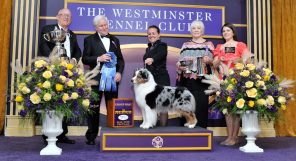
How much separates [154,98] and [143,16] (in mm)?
1826

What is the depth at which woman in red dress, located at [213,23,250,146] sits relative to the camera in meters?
3.53

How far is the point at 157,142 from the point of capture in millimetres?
2990

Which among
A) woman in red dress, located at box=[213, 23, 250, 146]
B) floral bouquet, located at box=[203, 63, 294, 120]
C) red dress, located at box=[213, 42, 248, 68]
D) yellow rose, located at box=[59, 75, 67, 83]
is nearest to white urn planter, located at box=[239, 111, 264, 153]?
floral bouquet, located at box=[203, 63, 294, 120]

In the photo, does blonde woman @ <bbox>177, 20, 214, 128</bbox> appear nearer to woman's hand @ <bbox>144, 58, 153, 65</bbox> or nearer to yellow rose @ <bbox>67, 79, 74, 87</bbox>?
woman's hand @ <bbox>144, 58, 153, 65</bbox>

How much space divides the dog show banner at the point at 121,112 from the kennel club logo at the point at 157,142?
0.40 m

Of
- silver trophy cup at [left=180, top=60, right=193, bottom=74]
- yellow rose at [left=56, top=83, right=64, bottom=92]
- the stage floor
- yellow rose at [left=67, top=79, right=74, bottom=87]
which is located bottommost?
the stage floor

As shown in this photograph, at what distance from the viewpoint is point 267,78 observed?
314cm

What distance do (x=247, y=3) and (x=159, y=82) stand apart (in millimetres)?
2103

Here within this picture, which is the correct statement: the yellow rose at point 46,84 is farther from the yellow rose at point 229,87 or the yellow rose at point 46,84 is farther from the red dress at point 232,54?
the red dress at point 232,54

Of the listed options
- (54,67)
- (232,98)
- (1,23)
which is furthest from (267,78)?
(1,23)

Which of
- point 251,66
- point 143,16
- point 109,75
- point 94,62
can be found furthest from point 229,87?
point 143,16

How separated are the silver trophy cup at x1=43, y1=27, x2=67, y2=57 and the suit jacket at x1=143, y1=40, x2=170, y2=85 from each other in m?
0.92

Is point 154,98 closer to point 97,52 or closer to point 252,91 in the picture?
point 97,52

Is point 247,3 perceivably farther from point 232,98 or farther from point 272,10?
point 232,98
